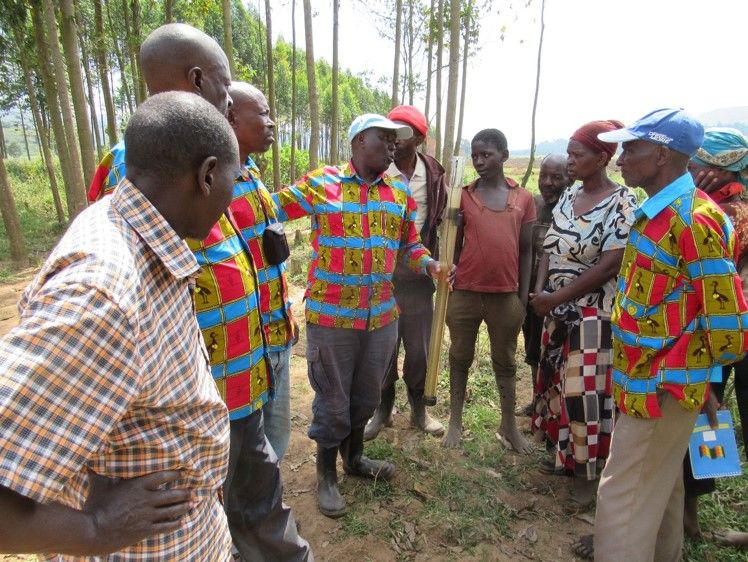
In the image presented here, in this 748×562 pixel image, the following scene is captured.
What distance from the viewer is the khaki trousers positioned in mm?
2027

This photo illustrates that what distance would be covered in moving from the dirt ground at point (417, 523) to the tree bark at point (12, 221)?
7.51 m

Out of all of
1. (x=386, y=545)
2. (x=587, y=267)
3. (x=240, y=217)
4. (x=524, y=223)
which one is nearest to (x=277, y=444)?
(x=386, y=545)

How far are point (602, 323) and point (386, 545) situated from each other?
1671 millimetres

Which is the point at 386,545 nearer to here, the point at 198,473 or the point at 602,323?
the point at 602,323

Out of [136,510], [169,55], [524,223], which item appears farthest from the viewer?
[524,223]

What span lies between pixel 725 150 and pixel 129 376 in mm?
2775

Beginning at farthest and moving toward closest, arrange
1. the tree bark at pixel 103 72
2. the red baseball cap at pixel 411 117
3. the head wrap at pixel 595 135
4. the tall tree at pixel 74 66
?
the tree bark at pixel 103 72, the tall tree at pixel 74 66, the red baseball cap at pixel 411 117, the head wrap at pixel 595 135

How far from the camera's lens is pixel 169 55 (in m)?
1.70

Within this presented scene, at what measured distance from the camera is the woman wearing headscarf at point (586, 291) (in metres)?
2.60

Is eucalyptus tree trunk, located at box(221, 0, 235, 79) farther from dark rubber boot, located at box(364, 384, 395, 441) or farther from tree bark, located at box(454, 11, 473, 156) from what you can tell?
tree bark, located at box(454, 11, 473, 156)

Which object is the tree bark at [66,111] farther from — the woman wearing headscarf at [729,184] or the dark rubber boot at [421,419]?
the woman wearing headscarf at [729,184]

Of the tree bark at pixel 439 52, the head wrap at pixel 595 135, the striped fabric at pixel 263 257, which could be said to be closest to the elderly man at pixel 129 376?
the striped fabric at pixel 263 257

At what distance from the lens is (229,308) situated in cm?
179

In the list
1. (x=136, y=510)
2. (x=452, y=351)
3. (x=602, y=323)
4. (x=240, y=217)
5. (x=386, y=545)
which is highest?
(x=240, y=217)
